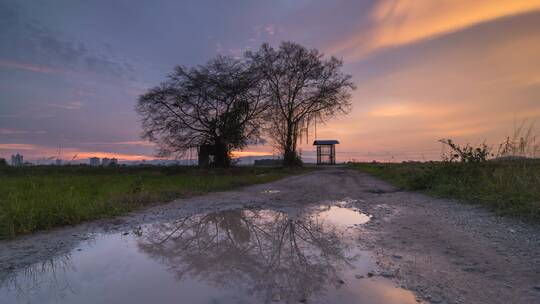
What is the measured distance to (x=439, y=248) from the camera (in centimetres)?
366

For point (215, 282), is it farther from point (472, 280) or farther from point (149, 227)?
point (149, 227)

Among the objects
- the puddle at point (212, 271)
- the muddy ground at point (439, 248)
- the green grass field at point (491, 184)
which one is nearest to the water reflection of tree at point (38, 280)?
the puddle at point (212, 271)

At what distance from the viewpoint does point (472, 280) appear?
267 cm

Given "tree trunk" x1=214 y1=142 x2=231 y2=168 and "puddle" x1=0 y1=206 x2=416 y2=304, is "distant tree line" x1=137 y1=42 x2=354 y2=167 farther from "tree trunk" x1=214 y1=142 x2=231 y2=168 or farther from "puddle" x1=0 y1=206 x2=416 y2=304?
"puddle" x1=0 y1=206 x2=416 y2=304

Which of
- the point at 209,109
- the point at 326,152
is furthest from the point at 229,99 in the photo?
the point at 326,152

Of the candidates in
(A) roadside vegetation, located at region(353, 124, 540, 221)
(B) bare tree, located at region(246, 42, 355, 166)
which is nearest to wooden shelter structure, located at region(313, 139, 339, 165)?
(B) bare tree, located at region(246, 42, 355, 166)

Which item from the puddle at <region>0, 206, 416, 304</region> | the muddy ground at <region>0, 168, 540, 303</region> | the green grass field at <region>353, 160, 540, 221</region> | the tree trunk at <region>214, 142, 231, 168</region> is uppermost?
the tree trunk at <region>214, 142, 231, 168</region>

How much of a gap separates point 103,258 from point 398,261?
319 cm

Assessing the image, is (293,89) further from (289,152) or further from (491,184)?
(491,184)

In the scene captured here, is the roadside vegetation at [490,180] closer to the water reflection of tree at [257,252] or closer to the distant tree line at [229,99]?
the water reflection of tree at [257,252]

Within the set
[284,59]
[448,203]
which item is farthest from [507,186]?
[284,59]

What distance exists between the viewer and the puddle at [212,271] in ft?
7.97

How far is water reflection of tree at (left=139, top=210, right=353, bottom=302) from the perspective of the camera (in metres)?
2.65

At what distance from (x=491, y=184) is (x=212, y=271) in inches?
265
